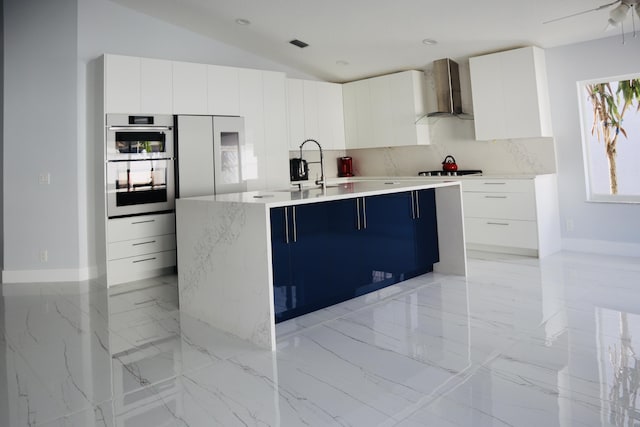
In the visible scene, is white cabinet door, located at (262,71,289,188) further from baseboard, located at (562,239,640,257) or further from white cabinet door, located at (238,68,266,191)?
baseboard, located at (562,239,640,257)

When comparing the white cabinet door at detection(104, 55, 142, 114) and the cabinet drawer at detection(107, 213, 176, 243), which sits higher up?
the white cabinet door at detection(104, 55, 142, 114)

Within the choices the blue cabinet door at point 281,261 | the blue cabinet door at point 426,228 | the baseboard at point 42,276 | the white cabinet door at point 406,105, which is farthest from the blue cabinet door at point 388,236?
the baseboard at point 42,276

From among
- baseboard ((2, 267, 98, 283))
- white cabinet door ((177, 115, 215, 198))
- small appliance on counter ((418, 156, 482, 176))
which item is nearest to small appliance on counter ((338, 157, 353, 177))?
small appliance on counter ((418, 156, 482, 176))

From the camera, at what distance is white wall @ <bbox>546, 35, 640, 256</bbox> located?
14.8ft

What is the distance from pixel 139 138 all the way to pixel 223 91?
3.66ft

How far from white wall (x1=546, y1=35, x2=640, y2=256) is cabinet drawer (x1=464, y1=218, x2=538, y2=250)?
26.9 inches

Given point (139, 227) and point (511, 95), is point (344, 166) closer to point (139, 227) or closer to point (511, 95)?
point (511, 95)

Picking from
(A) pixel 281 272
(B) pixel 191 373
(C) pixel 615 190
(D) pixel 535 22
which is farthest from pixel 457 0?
(B) pixel 191 373

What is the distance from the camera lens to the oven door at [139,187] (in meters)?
4.26

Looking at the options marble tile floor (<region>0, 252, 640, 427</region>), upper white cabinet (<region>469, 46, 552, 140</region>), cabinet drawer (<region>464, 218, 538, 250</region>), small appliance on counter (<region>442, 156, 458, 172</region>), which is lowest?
marble tile floor (<region>0, 252, 640, 427</region>)

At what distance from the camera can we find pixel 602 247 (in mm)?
4715

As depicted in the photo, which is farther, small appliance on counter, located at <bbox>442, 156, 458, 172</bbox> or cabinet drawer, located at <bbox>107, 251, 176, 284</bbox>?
small appliance on counter, located at <bbox>442, 156, 458, 172</bbox>

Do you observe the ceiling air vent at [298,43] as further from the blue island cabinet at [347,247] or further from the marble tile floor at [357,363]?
the marble tile floor at [357,363]

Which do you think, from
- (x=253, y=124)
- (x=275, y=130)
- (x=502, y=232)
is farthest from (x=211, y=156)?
(x=502, y=232)
